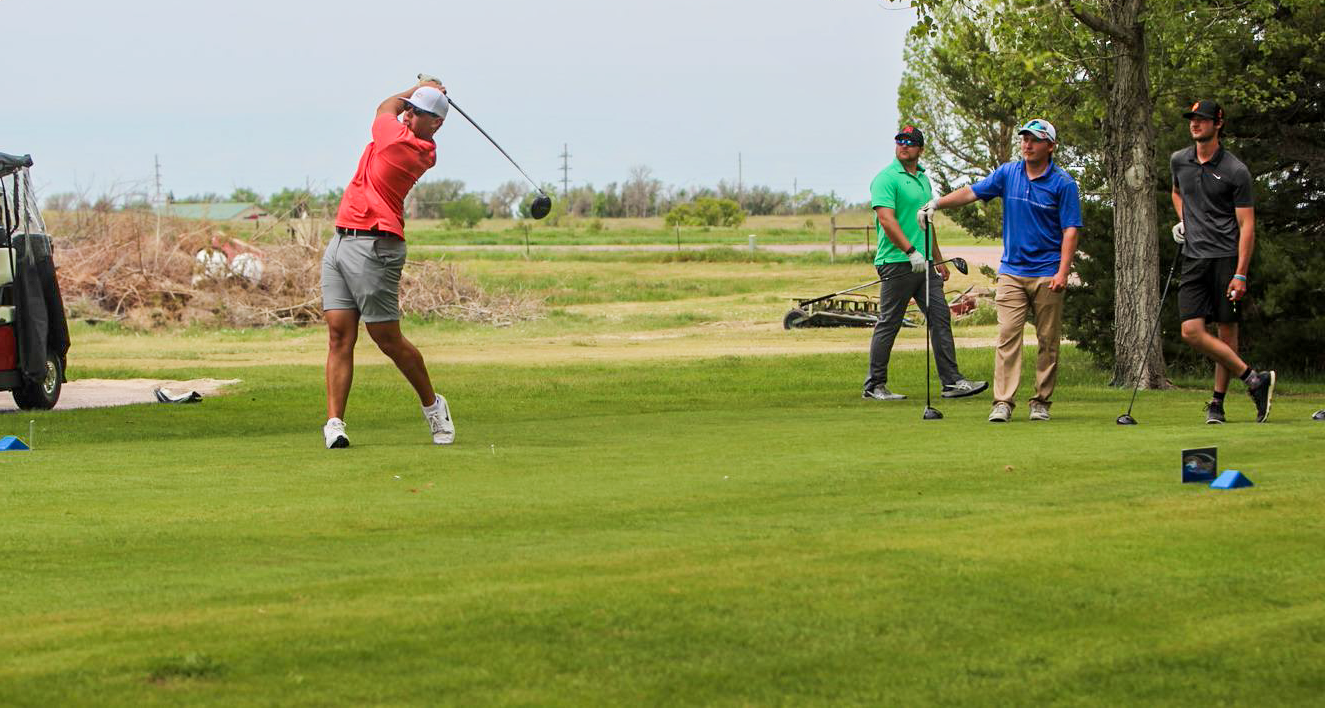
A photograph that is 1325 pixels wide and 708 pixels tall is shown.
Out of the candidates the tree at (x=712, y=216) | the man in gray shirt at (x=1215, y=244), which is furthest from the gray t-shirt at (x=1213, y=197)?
the tree at (x=712, y=216)

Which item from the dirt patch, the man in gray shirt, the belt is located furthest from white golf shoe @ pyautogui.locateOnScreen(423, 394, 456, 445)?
the dirt patch

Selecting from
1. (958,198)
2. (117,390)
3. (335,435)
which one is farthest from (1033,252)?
(117,390)

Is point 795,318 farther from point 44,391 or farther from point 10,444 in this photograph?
point 10,444

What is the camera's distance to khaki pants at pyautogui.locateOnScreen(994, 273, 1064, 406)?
39.1 ft

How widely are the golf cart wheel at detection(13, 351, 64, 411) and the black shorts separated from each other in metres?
9.01

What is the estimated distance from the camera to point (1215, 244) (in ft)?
37.9

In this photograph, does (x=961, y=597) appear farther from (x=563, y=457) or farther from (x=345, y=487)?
(x=563, y=457)

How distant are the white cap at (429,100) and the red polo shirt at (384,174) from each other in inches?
7.8

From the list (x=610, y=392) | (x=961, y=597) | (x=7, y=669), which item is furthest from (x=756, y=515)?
(x=610, y=392)

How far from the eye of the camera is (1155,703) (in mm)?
4332

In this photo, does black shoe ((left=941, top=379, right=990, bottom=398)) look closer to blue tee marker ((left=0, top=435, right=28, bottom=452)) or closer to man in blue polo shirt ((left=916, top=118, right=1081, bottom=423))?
man in blue polo shirt ((left=916, top=118, right=1081, bottom=423))

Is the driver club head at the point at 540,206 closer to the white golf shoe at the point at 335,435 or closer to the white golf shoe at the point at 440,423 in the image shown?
the white golf shoe at the point at 440,423

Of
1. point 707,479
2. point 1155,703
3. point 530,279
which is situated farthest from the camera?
point 530,279

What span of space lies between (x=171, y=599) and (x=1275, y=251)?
13130mm
